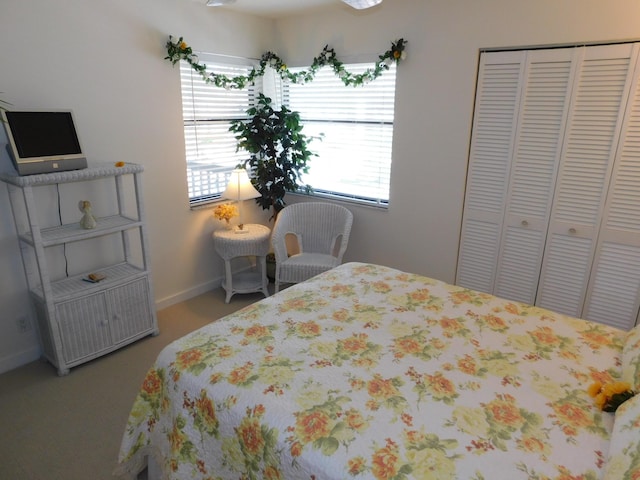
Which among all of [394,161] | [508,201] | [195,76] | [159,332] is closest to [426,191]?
[394,161]

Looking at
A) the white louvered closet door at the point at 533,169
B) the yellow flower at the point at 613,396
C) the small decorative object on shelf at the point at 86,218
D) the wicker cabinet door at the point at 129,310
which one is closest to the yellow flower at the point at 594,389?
the yellow flower at the point at 613,396

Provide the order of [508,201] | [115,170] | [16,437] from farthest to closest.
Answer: [508,201]
[115,170]
[16,437]

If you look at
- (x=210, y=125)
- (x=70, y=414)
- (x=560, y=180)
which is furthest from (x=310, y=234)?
A: (x=70, y=414)

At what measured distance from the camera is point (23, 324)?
281 cm

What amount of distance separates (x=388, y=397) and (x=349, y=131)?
9.47 feet

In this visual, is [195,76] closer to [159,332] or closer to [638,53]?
[159,332]

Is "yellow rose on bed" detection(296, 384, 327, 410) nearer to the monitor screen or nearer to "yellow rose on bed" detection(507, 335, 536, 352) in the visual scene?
"yellow rose on bed" detection(507, 335, 536, 352)

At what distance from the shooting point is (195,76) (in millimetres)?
3539

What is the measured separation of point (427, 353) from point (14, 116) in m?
2.60

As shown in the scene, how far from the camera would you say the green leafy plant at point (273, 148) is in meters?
3.85

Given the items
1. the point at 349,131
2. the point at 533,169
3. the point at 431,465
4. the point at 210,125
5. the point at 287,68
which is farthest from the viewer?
the point at 287,68

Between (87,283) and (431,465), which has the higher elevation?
(431,465)

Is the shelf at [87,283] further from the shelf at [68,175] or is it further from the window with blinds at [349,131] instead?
the window with blinds at [349,131]

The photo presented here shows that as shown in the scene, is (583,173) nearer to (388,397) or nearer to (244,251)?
(388,397)
